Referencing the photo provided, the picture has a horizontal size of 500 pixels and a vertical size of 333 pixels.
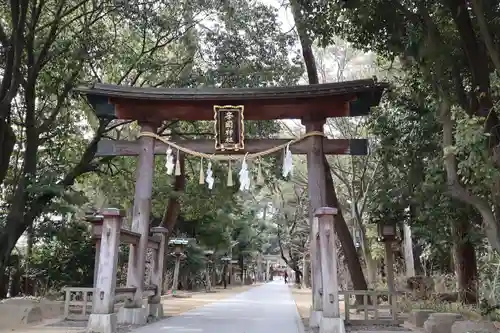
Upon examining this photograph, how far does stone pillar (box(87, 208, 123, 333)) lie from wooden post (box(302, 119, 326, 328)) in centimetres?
369

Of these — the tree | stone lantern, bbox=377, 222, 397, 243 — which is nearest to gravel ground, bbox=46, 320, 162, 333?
the tree

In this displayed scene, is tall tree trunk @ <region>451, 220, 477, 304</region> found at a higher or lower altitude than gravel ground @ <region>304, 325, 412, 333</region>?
higher

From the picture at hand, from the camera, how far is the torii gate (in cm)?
942

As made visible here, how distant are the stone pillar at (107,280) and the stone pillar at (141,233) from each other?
143 cm

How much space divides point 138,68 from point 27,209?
506cm

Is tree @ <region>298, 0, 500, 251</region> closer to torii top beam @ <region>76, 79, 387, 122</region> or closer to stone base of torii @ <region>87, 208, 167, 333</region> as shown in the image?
torii top beam @ <region>76, 79, 387, 122</region>

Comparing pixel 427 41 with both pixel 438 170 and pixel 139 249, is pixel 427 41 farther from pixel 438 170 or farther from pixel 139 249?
pixel 139 249

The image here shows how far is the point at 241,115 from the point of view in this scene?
9852 mm

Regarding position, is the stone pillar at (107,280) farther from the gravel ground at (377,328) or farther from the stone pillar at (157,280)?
the gravel ground at (377,328)

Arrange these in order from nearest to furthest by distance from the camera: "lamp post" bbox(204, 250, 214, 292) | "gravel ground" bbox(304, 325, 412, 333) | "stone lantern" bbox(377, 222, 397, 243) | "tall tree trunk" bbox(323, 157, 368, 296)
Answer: "gravel ground" bbox(304, 325, 412, 333)
"tall tree trunk" bbox(323, 157, 368, 296)
"stone lantern" bbox(377, 222, 397, 243)
"lamp post" bbox(204, 250, 214, 292)

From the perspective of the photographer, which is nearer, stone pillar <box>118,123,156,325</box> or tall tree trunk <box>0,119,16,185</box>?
stone pillar <box>118,123,156,325</box>

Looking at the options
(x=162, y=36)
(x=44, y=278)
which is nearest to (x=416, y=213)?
(x=162, y=36)

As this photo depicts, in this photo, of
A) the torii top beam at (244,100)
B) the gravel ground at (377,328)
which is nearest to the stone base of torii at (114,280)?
the torii top beam at (244,100)

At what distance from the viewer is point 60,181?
12984mm
